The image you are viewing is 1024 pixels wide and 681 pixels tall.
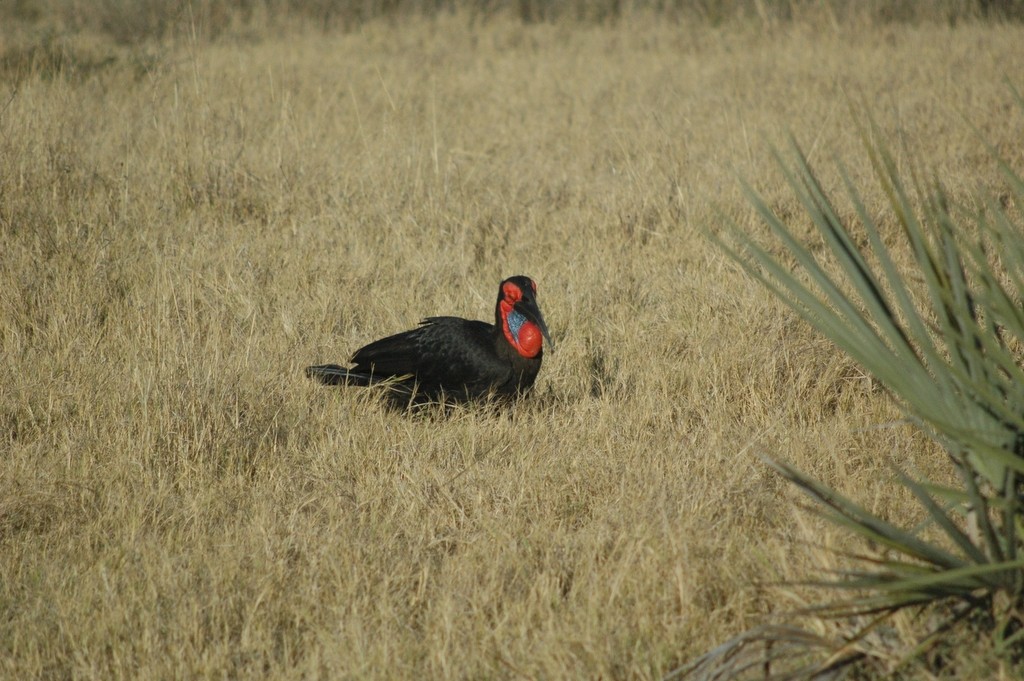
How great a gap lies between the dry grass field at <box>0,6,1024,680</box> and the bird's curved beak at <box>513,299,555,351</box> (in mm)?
398

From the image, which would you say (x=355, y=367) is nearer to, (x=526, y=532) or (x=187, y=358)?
(x=187, y=358)

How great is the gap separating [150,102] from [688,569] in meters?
6.53

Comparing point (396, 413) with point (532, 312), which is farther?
point (396, 413)

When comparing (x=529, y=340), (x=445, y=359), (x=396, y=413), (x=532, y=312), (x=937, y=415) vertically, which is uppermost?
(x=937, y=415)

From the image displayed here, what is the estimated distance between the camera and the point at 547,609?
2766 millimetres

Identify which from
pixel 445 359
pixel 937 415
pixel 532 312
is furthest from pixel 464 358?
Answer: pixel 937 415

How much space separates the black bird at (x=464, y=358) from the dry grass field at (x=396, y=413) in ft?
0.38

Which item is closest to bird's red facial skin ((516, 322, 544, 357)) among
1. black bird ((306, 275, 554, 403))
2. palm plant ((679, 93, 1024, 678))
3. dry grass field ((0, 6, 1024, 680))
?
black bird ((306, 275, 554, 403))

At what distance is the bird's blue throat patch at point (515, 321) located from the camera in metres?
4.17

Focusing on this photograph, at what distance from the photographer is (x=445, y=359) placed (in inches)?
165

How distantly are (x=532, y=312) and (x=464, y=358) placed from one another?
37 centimetres

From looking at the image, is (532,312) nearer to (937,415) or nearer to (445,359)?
(445,359)

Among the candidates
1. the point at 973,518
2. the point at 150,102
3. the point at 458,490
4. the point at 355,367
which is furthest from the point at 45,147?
the point at 973,518

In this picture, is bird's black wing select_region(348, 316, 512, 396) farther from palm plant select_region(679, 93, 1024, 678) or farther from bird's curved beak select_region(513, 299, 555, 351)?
palm plant select_region(679, 93, 1024, 678)
